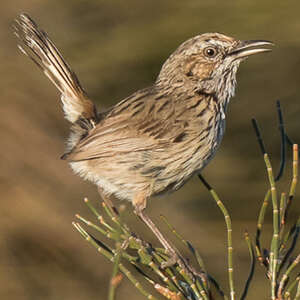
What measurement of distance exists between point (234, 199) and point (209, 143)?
283 mm

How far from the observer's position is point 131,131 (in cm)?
313

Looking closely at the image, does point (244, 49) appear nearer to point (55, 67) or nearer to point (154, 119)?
point (154, 119)

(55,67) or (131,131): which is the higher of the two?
(55,67)

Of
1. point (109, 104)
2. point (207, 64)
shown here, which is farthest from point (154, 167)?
point (207, 64)

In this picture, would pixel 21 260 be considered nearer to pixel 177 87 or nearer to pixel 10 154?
pixel 10 154

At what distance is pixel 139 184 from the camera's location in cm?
314

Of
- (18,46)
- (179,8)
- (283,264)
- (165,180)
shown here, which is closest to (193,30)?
(179,8)

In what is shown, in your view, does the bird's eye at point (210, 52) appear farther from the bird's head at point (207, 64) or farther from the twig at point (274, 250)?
the twig at point (274, 250)

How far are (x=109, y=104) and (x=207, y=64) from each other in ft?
1.71

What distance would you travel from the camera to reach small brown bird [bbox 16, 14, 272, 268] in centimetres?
309

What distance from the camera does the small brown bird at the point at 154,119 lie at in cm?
309

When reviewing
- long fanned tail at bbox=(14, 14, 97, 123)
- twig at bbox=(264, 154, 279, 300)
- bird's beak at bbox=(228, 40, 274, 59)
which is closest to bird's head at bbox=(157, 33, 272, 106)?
bird's beak at bbox=(228, 40, 274, 59)

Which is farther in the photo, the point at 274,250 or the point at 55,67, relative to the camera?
the point at 55,67

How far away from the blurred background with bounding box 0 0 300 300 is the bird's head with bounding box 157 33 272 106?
7cm
